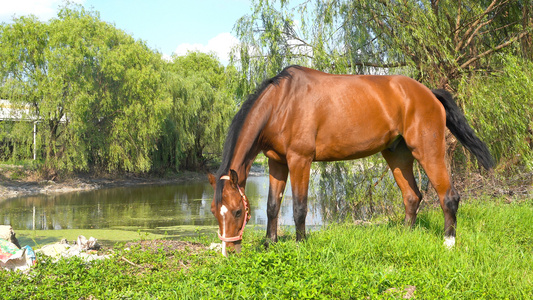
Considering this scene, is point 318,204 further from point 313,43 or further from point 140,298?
point 140,298

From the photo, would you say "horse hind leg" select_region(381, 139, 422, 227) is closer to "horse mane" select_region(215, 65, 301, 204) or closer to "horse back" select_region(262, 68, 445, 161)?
"horse back" select_region(262, 68, 445, 161)

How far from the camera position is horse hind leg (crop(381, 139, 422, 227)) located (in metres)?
5.67

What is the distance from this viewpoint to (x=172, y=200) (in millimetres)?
18578

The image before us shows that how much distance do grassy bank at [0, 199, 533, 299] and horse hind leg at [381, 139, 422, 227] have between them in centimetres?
44

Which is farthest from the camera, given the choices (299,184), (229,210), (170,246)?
(170,246)

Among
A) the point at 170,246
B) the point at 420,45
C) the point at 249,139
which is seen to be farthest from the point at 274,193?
the point at 420,45

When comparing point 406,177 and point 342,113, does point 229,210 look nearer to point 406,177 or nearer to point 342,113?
point 342,113

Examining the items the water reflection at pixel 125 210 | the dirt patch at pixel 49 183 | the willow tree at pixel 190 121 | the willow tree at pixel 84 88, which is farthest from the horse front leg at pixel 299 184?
the willow tree at pixel 190 121

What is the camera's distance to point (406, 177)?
5.75m

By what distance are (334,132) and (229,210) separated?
1630 millimetres

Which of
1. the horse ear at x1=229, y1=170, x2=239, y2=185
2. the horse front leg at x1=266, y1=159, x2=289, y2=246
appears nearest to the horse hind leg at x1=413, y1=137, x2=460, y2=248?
the horse front leg at x1=266, y1=159, x2=289, y2=246

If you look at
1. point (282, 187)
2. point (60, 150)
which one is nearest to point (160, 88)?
point (60, 150)

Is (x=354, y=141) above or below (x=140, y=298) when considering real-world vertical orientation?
above

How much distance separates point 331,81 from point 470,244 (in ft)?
7.82
